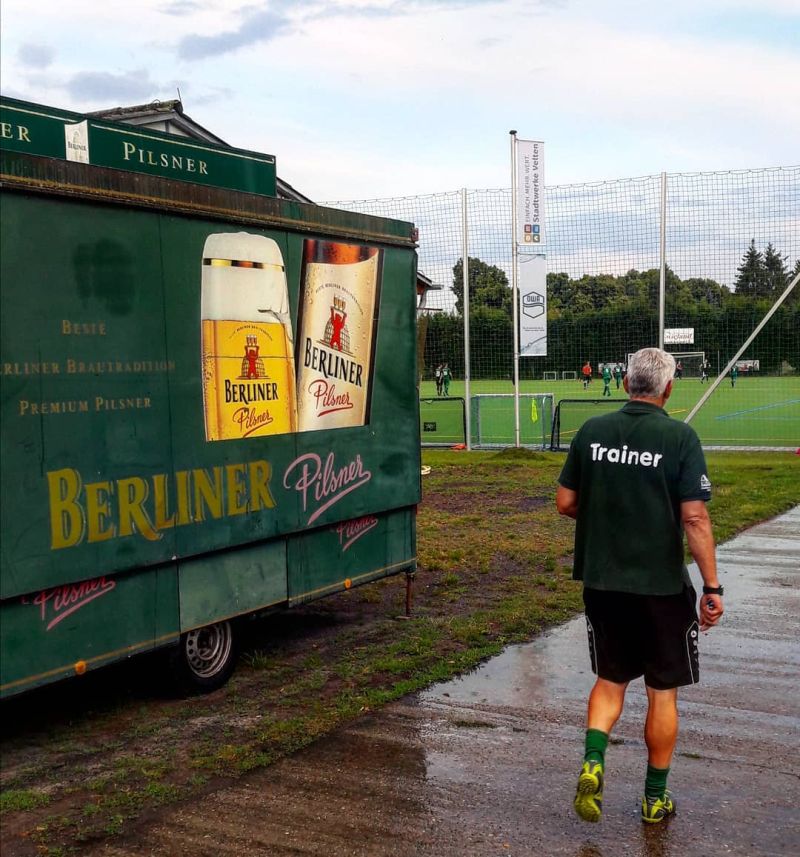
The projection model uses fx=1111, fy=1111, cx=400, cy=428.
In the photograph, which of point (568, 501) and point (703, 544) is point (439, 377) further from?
point (703, 544)

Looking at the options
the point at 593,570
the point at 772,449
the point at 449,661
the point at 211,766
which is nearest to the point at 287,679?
the point at 449,661

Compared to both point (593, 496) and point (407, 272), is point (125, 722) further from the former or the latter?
point (407, 272)

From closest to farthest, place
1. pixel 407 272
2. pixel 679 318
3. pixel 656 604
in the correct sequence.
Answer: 1. pixel 656 604
2. pixel 407 272
3. pixel 679 318

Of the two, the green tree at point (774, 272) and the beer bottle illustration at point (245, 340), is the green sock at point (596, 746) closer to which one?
the beer bottle illustration at point (245, 340)

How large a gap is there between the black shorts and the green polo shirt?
2.7 inches

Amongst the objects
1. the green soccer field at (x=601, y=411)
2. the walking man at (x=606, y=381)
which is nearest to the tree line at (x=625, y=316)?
the green soccer field at (x=601, y=411)

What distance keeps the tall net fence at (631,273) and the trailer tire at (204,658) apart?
41.0 feet

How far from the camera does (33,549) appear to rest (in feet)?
16.4

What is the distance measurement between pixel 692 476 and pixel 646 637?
0.68m

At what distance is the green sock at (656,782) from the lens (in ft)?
14.6

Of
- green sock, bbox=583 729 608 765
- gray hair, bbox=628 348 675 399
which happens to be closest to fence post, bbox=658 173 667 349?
gray hair, bbox=628 348 675 399

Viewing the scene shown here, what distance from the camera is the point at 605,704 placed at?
4512mm

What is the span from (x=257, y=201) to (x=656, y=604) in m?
3.32

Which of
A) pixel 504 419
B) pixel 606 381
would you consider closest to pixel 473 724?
pixel 504 419
